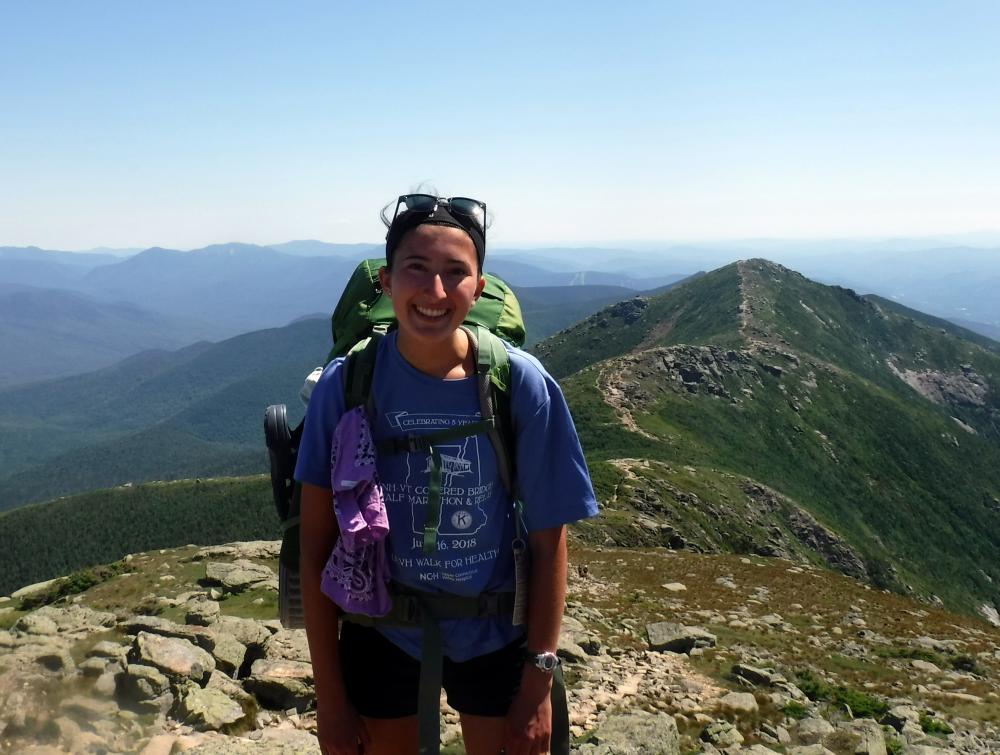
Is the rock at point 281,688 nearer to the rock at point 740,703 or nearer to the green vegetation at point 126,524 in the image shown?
the rock at point 740,703

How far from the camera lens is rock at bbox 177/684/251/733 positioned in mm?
8461

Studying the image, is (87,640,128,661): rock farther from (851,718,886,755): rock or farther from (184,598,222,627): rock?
(851,718,886,755): rock

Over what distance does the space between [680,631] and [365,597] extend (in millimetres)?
14407

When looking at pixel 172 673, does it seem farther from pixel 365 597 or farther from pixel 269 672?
pixel 365 597

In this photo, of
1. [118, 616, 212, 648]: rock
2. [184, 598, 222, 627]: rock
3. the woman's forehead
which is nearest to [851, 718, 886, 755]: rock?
[118, 616, 212, 648]: rock

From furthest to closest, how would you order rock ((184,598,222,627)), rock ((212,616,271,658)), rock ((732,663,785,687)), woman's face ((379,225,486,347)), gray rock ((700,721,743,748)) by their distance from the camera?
rock ((732,663,785,687))
rock ((184,598,222,627))
rock ((212,616,271,658))
gray rock ((700,721,743,748))
woman's face ((379,225,486,347))

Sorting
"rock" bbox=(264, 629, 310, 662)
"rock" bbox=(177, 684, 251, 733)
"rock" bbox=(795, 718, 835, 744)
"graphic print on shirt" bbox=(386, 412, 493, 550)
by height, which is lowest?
"rock" bbox=(795, 718, 835, 744)

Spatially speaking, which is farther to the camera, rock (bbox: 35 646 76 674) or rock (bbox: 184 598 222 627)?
rock (bbox: 184 598 222 627)

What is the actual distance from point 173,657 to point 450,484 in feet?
26.9

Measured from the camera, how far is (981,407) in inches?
5113

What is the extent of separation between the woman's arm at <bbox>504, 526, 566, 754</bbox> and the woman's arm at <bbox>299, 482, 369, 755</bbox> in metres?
1.06

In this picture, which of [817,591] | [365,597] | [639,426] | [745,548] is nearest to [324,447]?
[365,597]

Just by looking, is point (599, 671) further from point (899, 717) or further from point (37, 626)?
point (37, 626)

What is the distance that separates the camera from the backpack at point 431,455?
399 cm
